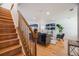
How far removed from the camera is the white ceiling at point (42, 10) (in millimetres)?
1791

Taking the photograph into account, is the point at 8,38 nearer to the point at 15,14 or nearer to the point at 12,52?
the point at 12,52

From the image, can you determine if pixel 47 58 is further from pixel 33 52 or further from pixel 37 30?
pixel 37 30

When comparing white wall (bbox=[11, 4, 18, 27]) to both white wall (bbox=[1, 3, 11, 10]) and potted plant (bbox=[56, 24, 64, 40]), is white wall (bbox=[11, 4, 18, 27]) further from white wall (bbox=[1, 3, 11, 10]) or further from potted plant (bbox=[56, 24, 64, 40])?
potted plant (bbox=[56, 24, 64, 40])

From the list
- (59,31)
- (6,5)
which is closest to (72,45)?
Result: (59,31)

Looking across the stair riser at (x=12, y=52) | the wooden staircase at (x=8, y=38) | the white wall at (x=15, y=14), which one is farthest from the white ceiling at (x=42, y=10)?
the stair riser at (x=12, y=52)

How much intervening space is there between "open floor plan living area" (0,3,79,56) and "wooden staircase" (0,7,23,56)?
0.06ft

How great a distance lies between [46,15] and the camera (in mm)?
1794

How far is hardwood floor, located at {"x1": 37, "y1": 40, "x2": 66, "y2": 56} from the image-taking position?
178 centimetres

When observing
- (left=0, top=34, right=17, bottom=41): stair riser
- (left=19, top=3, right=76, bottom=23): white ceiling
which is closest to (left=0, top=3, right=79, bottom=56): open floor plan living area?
(left=19, top=3, right=76, bottom=23): white ceiling

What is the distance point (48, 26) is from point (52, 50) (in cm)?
44

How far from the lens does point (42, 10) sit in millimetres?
1818

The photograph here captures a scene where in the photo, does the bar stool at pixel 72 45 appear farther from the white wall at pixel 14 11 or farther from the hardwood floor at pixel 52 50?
the white wall at pixel 14 11

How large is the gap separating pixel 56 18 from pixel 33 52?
29.6 inches

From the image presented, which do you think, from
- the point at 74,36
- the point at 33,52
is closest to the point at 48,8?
the point at 74,36
